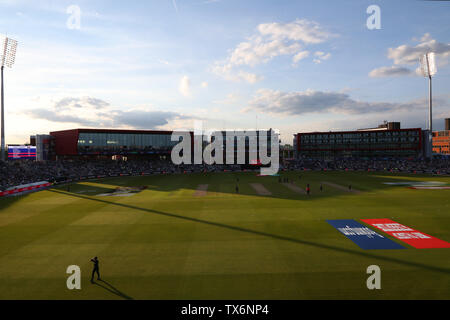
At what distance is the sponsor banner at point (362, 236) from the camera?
17.7 meters

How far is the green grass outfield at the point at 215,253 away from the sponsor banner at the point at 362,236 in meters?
0.89

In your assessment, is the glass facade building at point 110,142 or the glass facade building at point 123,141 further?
the glass facade building at point 123,141

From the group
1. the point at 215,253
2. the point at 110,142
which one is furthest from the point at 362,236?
the point at 110,142

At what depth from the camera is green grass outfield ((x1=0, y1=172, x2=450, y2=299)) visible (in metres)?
12.3

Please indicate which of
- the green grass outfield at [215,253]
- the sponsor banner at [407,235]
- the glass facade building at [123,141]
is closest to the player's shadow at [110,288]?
the green grass outfield at [215,253]

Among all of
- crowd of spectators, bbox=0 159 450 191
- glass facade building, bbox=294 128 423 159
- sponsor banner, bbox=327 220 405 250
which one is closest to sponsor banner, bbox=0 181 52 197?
crowd of spectators, bbox=0 159 450 191

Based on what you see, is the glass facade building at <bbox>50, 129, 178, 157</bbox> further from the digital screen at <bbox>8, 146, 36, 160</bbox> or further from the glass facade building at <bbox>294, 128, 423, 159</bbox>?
the glass facade building at <bbox>294, 128, 423, 159</bbox>

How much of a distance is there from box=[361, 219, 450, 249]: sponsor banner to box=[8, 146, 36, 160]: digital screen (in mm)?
165746

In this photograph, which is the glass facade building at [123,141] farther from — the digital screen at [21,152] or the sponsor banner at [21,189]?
the digital screen at [21,152]

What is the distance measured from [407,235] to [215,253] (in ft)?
52.5

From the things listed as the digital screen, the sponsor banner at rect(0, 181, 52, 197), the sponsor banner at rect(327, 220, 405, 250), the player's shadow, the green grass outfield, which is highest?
the digital screen
